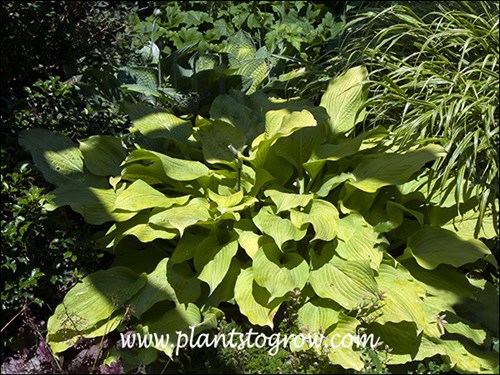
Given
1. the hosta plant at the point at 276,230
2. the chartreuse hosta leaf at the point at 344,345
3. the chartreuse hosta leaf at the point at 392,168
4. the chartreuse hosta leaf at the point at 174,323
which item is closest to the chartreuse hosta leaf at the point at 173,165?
the hosta plant at the point at 276,230

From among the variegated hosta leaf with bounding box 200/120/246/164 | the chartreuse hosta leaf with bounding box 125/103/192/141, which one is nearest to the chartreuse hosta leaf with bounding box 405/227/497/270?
the variegated hosta leaf with bounding box 200/120/246/164

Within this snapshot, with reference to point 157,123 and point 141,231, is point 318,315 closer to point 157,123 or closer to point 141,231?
point 141,231

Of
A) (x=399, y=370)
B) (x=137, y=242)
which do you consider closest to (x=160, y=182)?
(x=137, y=242)

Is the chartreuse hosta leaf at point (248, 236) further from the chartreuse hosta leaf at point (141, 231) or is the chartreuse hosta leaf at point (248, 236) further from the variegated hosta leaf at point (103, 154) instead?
the variegated hosta leaf at point (103, 154)

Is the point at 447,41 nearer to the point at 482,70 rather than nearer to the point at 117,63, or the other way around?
the point at 482,70

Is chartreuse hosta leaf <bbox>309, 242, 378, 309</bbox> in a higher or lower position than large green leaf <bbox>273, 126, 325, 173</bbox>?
lower

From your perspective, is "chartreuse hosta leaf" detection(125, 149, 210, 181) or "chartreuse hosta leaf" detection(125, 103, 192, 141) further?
"chartreuse hosta leaf" detection(125, 103, 192, 141)

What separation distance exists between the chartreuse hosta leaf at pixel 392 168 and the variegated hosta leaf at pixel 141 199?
74cm

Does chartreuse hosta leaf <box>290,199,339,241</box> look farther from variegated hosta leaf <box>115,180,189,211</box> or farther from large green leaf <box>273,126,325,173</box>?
variegated hosta leaf <box>115,180,189,211</box>

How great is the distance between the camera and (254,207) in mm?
3047

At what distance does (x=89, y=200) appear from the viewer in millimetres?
2939

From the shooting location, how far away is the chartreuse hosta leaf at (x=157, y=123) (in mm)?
3092

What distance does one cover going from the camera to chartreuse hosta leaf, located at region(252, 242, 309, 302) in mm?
2666

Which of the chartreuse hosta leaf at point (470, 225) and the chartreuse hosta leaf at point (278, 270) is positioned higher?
the chartreuse hosta leaf at point (278, 270)
